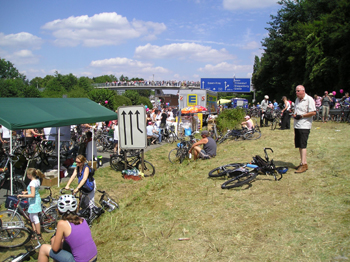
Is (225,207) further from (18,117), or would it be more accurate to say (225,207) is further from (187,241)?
(18,117)

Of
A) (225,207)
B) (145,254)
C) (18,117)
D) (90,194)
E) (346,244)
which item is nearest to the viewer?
(346,244)

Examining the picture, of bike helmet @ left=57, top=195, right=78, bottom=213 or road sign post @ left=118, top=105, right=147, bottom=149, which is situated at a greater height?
road sign post @ left=118, top=105, right=147, bottom=149

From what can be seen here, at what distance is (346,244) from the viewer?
3971 mm

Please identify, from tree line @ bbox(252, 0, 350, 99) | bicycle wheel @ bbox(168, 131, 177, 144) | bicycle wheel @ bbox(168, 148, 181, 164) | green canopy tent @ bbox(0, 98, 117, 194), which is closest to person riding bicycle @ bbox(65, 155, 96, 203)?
green canopy tent @ bbox(0, 98, 117, 194)

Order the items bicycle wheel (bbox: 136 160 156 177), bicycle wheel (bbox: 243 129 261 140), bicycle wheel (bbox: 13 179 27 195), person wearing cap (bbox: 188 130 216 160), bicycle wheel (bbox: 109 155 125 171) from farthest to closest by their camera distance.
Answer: bicycle wheel (bbox: 243 129 261 140) → bicycle wheel (bbox: 109 155 125 171) → person wearing cap (bbox: 188 130 216 160) → bicycle wheel (bbox: 136 160 156 177) → bicycle wheel (bbox: 13 179 27 195)

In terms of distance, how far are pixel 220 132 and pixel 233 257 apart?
1180 centimetres

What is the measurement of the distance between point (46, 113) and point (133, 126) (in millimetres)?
2879

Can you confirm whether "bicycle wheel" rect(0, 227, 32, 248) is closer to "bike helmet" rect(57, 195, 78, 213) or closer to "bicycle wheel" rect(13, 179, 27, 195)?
"bike helmet" rect(57, 195, 78, 213)

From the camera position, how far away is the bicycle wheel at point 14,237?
215 inches

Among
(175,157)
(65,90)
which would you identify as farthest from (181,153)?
(65,90)

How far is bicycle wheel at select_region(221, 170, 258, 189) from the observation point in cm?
652

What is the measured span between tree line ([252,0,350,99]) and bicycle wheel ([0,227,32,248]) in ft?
98.1

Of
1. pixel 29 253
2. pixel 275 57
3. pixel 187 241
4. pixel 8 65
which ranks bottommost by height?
pixel 29 253

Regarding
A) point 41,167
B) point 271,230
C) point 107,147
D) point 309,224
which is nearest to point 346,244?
point 309,224
